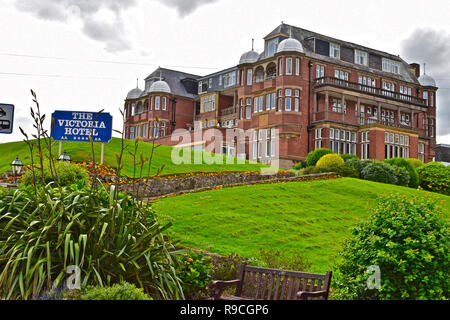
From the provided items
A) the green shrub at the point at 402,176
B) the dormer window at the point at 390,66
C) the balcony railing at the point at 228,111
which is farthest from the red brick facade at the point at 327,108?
the green shrub at the point at 402,176

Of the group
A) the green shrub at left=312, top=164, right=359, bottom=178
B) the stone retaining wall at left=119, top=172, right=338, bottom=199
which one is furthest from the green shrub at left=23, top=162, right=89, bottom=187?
the green shrub at left=312, top=164, right=359, bottom=178

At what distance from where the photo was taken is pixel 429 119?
2159 inches

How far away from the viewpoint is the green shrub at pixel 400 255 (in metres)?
6.11

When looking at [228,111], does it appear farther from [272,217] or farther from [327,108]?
[272,217]

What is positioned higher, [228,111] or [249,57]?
[249,57]

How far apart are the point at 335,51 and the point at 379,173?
74.0 ft

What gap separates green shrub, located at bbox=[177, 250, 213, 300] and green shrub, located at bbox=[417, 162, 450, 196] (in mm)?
27380

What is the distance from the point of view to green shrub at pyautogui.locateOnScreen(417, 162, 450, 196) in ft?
103

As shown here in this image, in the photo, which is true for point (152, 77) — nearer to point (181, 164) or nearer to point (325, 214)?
point (181, 164)

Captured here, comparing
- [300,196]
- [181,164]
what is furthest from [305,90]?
[300,196]

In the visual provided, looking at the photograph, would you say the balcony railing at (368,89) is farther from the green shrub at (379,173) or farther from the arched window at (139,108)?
the arched window at (139,108)

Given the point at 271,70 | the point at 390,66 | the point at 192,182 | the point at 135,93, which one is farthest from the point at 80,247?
the point at 135,93

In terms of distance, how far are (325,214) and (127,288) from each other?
1272 centimetres

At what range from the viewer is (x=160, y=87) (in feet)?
196
